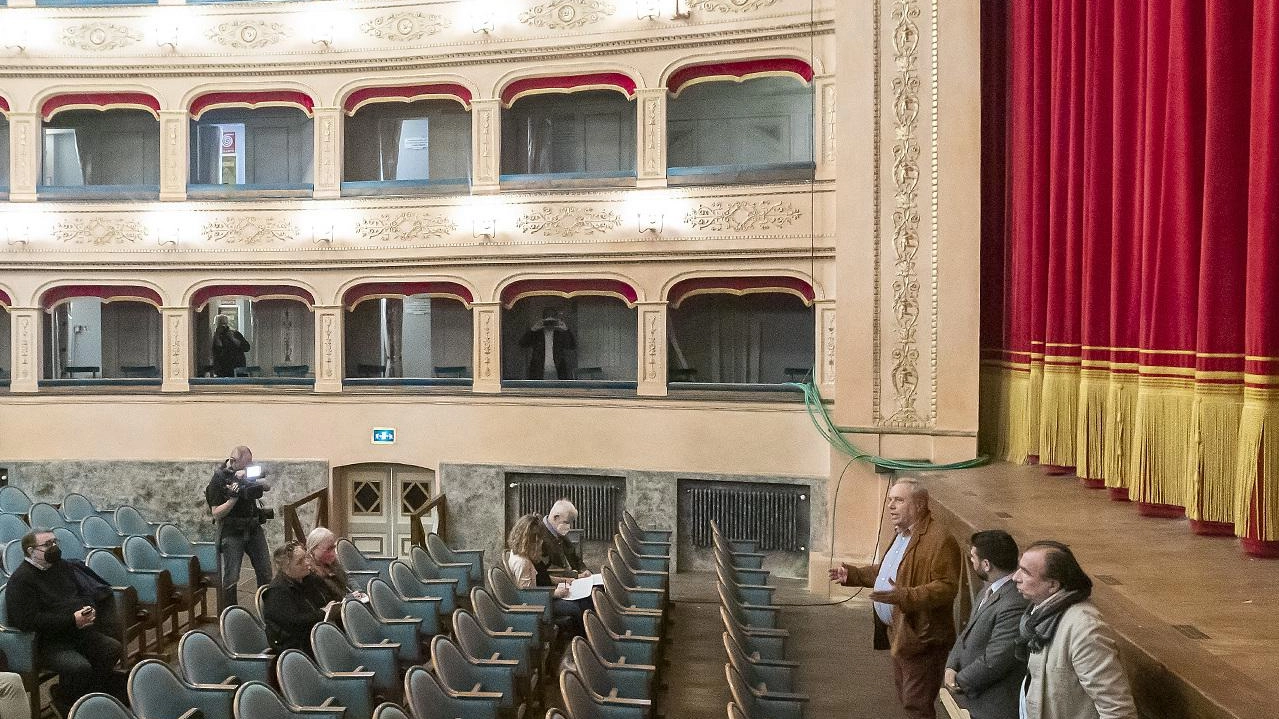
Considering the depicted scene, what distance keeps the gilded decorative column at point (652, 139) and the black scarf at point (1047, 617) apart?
648cm

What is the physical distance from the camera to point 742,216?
8.35 meters

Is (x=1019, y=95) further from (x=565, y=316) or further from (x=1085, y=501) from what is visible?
(x=565, y=316)

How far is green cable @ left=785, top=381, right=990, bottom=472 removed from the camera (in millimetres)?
7098

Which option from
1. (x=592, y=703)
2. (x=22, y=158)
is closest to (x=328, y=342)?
(x=22, y=158)

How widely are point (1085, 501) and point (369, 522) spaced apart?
22.3ft

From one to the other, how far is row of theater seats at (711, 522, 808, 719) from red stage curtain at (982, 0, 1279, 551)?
6.00 ft

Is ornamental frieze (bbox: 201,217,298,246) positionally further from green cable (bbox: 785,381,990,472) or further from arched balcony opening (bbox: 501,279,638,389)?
green cable (bbox: 785,381,990,472)

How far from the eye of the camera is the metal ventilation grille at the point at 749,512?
27.2ft

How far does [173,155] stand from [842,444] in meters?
7.23

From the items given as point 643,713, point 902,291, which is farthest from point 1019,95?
point 643,713

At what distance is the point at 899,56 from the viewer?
7.42 metres

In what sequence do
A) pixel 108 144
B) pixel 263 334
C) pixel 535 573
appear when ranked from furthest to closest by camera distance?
pixel 263 334
pixel 108 144
pixel 535 573

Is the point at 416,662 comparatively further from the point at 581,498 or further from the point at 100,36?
the point at 100,36

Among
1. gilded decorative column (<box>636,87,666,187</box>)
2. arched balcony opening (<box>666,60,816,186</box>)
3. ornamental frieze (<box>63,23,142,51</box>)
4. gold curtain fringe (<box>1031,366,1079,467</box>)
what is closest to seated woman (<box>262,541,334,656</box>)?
gold curtain fringe (<box>1031,366,1079,467</box>)
